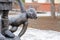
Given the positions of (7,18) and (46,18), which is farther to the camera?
(46,18)

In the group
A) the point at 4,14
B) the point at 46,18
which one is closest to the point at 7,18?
the point at 4,14

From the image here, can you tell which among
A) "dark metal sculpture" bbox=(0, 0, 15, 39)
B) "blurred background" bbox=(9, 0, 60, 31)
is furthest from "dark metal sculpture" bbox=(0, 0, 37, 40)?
"blurred background" bbox=(9, 0, 60, 31)

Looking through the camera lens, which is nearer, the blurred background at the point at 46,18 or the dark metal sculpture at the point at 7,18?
the dark metal sculpture at the point at 7,18

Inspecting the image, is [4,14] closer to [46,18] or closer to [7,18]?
[7,18]

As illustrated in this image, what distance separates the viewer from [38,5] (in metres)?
22.2

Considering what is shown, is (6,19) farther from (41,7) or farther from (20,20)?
(41,7)

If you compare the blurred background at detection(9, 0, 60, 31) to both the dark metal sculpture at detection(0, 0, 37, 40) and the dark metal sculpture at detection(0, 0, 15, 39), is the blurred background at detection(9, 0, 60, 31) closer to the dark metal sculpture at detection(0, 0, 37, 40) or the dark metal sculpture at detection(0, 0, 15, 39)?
the dark metal sculpture at detection(0, 0, 37, 40)

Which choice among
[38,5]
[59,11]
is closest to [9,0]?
[59,11]

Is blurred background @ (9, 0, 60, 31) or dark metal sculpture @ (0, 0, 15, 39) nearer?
dark metal sculpture @ (0, 0, 15, 39)

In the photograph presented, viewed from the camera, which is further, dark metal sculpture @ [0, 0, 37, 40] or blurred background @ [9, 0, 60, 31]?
blurred background @ [9, 0, 60, 31]

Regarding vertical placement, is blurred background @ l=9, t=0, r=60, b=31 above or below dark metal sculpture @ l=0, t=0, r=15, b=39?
below

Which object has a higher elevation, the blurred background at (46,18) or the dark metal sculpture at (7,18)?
the dark metal sculpture at (7,18)

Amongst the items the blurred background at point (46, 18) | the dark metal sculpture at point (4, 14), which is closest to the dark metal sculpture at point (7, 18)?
the dark metal sculpture at point (4, 14)

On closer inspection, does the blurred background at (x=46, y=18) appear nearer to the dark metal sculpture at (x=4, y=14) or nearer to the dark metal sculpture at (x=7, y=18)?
the dark metal sculpture at (x=7, y=18)
